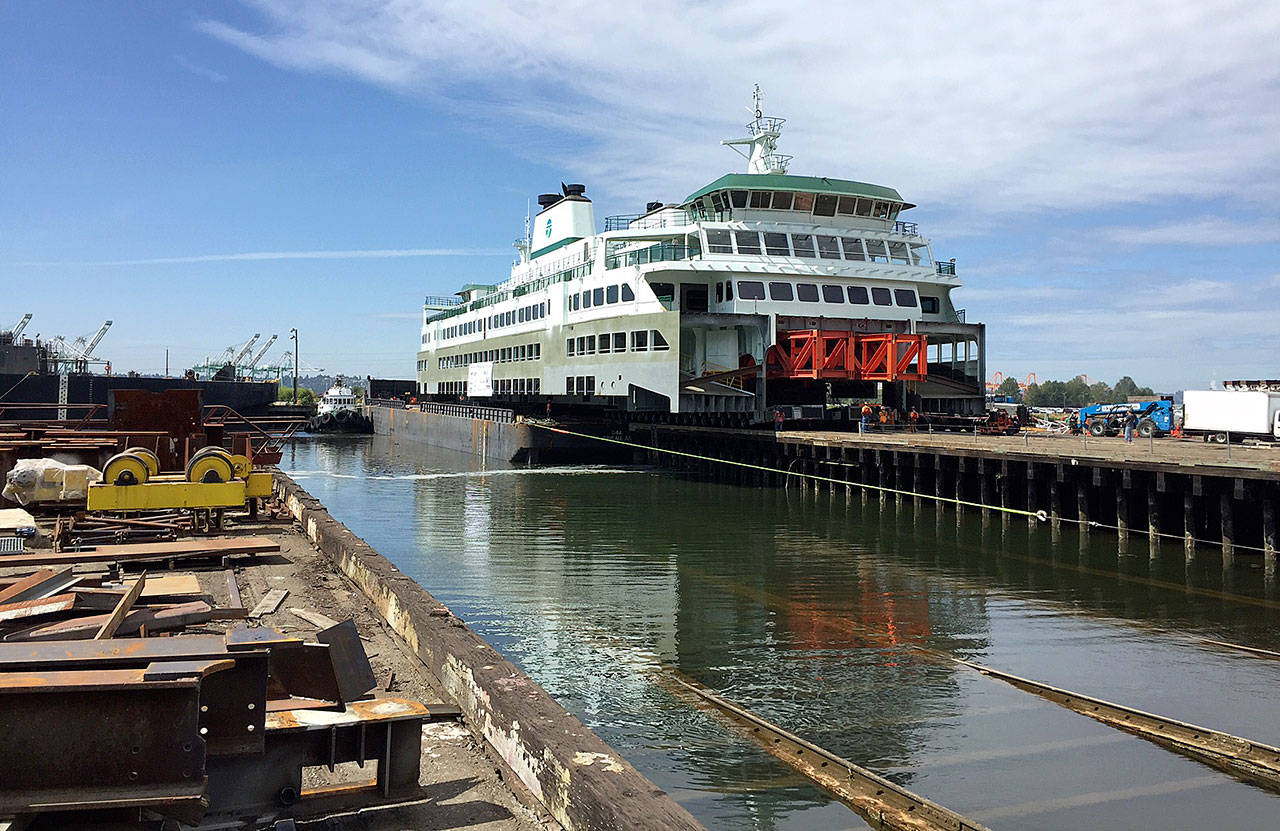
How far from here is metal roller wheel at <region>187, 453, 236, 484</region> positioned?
12281mm

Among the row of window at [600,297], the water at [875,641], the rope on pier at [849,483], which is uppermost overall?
the row of window at [600,297]

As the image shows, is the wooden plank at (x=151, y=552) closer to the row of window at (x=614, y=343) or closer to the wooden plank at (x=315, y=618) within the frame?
the wooden plank at (x=315, y=618)

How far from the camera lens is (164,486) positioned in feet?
39.1

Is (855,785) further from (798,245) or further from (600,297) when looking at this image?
(600,297)

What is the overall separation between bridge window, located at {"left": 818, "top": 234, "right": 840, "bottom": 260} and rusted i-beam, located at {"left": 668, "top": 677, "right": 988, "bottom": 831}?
2708 cm

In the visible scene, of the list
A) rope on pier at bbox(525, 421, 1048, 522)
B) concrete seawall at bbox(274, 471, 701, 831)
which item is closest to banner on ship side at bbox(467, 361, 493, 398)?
rope on pier at bbox(525, 421, 1048, 522)

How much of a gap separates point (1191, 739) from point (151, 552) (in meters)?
10.7

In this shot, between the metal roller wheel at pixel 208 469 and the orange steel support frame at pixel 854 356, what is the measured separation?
21132 millimetres

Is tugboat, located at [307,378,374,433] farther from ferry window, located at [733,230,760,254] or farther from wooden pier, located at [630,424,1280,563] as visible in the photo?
wooden pier, located at [630,424,1280,563]

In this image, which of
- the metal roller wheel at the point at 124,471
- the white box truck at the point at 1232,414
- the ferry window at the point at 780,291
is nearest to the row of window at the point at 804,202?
the ferry window at the point at 780,291

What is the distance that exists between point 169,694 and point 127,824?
21.2 inches

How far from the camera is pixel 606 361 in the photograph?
36562mm

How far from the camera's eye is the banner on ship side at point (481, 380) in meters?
52.5

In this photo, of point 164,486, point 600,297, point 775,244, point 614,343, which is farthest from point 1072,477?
point 600,297
